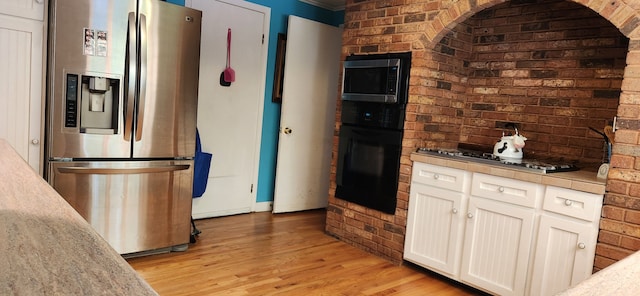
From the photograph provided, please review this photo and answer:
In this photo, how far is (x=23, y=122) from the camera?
2545 millimetres

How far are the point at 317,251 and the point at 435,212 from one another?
938mm

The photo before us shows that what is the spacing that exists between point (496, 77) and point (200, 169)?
233cm

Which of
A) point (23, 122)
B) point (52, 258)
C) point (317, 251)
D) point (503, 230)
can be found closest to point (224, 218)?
point (317, 251)

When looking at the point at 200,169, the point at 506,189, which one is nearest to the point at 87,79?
the point at 200,169

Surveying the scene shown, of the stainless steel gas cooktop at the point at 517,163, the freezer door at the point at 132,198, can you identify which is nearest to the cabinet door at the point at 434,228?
the stainless steel gas cooktop at the point at 517,163

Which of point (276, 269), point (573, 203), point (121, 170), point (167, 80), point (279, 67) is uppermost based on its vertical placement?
point (279, 67)

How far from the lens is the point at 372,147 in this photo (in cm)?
339

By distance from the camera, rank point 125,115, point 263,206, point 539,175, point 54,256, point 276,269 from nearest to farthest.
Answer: point 54,256, point 539,175, point 125,115, point 276,269, point 263,206

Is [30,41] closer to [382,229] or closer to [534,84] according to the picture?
[382,229]

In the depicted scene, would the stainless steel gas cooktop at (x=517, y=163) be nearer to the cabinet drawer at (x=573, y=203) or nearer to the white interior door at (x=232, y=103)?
the cabinet drawer at (x=573, y=203)

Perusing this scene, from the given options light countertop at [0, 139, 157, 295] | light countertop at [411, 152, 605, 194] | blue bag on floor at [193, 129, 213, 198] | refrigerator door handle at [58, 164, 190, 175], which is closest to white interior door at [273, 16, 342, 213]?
blue bag on floor at [193, 129, 213, 198]

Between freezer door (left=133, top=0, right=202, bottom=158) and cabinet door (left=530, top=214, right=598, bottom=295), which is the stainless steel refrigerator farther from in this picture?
cabinet door (left=530, top=214, right=598, bottom=295)

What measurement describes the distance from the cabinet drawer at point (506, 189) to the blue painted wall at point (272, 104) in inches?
84.9

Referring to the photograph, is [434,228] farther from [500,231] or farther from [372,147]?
[372,147]
